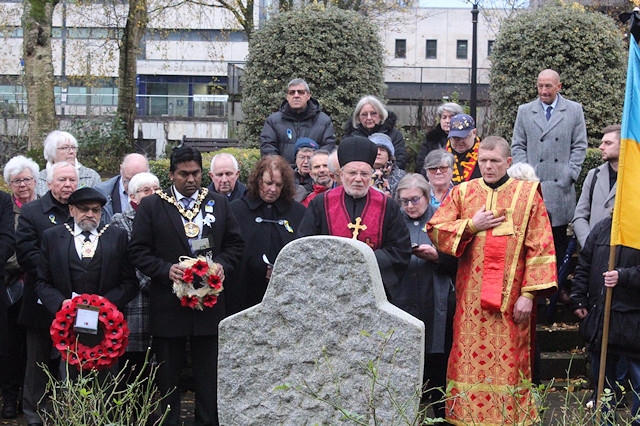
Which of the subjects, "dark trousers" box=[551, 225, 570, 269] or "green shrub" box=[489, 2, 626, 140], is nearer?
"dark trousers" box=[551, 225, 570, 269]

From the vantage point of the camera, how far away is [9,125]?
25.5 m

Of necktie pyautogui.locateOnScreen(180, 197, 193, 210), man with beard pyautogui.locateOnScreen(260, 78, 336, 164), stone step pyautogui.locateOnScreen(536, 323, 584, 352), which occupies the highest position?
man with beard pyautogui.locateOnScreen(260, 78, 336, 164)

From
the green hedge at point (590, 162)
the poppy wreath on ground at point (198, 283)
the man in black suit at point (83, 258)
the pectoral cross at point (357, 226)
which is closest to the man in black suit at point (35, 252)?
the man in black suit at point (83, 258)

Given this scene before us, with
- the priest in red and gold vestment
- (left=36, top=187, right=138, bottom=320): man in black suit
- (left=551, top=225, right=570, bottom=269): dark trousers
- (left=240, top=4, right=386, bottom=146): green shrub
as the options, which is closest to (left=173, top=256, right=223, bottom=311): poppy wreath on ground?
(left=36, top=187, right=138, bottom=320): man in black suit

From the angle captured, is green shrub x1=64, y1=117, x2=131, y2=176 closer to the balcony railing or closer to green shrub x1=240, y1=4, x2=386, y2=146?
green shrub x1=240, y1=4, x2=386, y2=146

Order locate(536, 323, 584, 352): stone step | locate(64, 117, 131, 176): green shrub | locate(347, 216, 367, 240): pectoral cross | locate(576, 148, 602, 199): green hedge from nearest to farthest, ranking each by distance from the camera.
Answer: locate(347, 216, 367, 240): pectoral cross → locate(536, 323, 584, 352): stone step → locate(576, 148, 602, 199): green hedge → locate(64, 117, 131, 176): green shrub

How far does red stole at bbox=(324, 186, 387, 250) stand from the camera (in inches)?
263

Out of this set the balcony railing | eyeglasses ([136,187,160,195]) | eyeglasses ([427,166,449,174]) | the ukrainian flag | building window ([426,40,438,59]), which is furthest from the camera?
building window ([426,40,438,59])

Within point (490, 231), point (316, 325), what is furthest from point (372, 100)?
point (316, 325)

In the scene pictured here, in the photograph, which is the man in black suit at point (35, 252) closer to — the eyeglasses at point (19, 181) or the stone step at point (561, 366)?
the eyeglasses at point (19, 181)

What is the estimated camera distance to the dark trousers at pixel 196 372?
7.14 m

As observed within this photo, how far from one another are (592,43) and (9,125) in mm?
17085

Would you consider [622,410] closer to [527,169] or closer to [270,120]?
[527,169]

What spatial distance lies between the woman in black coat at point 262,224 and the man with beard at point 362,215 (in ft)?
2.83
